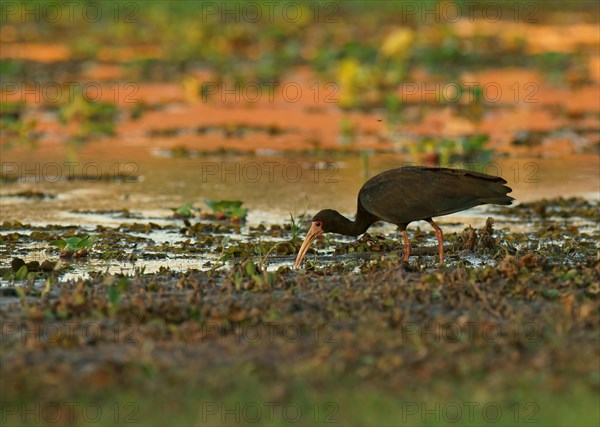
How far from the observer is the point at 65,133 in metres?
18.4

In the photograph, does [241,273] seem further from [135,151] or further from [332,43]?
[332,43]

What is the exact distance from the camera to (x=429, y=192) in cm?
915

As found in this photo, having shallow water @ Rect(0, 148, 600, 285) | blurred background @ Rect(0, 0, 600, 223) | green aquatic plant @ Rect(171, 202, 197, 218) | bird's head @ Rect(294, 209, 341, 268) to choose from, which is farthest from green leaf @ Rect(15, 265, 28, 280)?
green aquatic plant @ Rect(171, 202, 197, 218)

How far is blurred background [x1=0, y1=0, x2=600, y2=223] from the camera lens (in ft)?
46.6

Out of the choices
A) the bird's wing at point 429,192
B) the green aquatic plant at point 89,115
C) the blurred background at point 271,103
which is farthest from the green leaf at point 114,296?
the green aquatic plant at point 89,115

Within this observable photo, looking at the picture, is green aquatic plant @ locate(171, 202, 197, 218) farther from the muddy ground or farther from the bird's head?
the muddy ground

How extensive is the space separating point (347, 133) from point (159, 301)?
10587 mm

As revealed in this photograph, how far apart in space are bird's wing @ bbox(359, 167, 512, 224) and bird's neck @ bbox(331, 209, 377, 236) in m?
0.35

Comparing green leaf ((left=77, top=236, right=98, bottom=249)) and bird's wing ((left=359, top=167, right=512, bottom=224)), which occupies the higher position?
bird's wing ((left=359, top=167, right=512, bottom=224))

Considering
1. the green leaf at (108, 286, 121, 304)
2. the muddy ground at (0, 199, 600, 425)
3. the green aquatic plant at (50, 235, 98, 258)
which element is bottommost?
the muddy ground at (0, 199, 600, 425)

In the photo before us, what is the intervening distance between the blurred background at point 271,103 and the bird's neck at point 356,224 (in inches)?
16.2

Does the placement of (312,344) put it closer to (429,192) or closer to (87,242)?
(429,192)

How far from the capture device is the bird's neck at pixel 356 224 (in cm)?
964

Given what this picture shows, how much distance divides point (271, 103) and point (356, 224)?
12.4 metres
